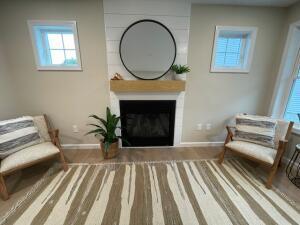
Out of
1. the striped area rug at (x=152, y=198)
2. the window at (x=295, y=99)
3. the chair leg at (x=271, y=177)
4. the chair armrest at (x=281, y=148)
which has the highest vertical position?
the window at (x=295, y=99)

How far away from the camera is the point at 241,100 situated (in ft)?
8.69

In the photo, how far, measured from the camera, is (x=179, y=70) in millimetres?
2328

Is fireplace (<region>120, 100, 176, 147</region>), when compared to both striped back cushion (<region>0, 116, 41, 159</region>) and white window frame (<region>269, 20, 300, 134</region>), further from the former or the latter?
white window frame (<region>269, 20, 300, 134</region>)

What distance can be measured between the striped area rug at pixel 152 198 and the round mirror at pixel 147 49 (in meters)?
1.56

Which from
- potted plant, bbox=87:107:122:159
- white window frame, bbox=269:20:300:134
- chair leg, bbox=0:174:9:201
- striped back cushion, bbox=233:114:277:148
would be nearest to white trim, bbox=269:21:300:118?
white window frame, bbox=269:20:300:134

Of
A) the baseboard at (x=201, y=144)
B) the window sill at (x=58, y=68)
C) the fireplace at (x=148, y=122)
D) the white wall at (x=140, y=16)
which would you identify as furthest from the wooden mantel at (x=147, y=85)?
the baseboard at (x=201, y=144)

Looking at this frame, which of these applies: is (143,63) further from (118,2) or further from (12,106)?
(12,106)

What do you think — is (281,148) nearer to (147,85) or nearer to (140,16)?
(147,85)

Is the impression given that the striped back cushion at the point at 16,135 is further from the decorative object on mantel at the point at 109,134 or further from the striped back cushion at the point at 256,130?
the striped back cushion at the point at 256,130

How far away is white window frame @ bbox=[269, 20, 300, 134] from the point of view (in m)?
2.21

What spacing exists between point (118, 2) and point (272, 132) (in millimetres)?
2996

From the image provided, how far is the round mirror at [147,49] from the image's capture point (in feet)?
7.30

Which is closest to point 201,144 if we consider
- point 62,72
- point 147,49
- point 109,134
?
point 109,134

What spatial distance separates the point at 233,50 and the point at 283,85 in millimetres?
1024
